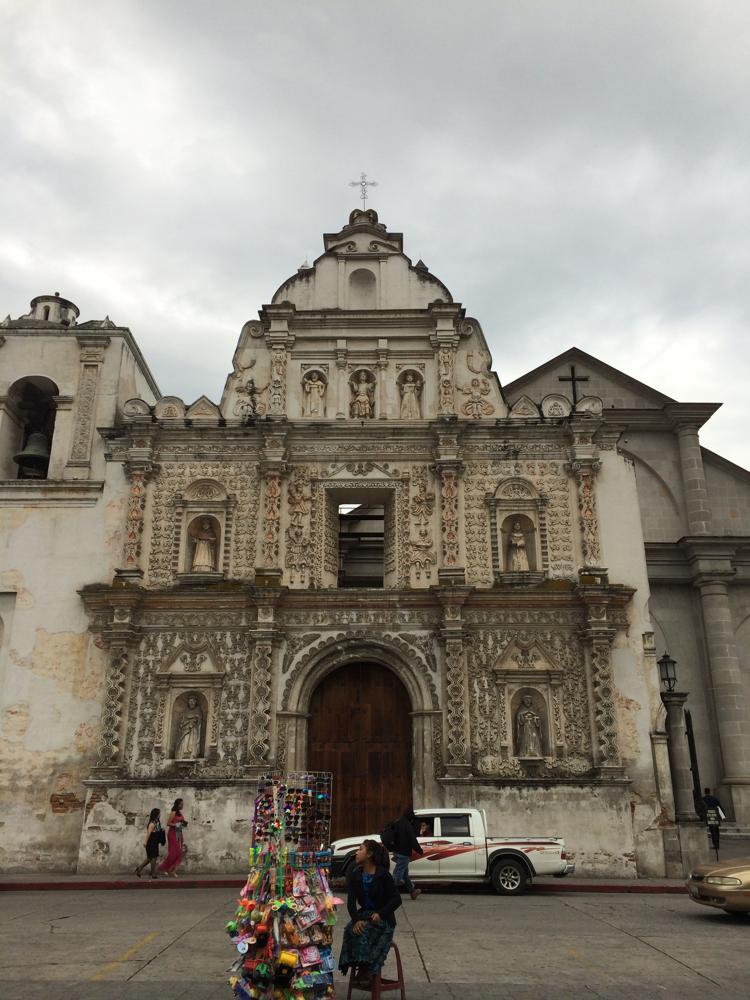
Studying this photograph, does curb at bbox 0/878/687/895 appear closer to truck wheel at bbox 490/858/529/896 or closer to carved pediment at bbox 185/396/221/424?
truck wheel at bbox 490/858/529/896

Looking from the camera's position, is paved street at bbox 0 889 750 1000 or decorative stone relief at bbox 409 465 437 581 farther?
decorative stone relief at bbox 409 465 437 581

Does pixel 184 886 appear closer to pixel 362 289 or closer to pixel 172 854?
pixel 172 854

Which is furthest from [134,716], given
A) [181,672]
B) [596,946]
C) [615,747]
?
[596,946]

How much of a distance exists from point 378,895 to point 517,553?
1268 centimetres

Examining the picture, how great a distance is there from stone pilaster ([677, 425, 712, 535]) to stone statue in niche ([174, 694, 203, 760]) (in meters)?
15.0

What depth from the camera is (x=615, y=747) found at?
55.8 feet

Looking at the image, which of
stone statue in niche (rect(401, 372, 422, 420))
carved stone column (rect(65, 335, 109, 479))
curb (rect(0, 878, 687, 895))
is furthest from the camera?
stone statue in niche (rect(401, 372, 422, 420))

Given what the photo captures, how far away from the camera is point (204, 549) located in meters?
19.0

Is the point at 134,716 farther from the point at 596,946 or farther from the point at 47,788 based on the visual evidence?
the point at 596,946

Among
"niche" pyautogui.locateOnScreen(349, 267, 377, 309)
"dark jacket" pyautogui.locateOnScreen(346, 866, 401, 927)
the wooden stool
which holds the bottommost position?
the wooden stool

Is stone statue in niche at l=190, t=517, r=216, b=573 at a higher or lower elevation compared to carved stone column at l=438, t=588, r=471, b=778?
higher

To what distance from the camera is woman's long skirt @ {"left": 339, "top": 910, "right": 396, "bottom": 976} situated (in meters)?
6.63

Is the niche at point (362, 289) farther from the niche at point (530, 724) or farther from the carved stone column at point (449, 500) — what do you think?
the niche at point (530, 724)

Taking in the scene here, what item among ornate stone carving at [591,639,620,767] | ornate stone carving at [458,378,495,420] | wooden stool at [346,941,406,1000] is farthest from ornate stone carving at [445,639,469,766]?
wooden stool at [346,941,406,1000]
